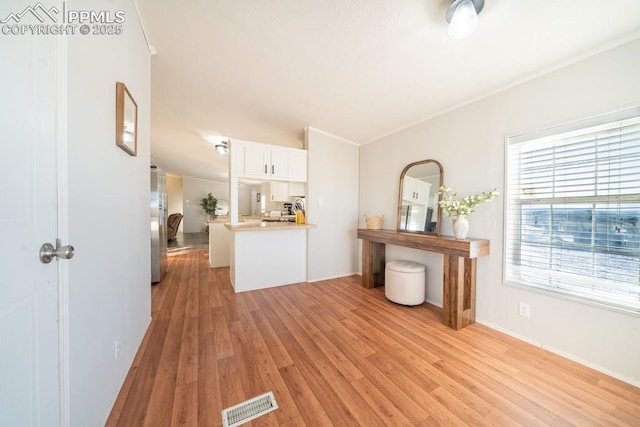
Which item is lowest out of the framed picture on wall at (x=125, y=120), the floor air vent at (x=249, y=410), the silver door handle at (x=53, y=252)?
the floor air vent at (x=249, y=410)

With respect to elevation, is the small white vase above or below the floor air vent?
above

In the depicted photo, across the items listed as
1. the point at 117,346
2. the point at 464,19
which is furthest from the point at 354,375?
the point at 464,19

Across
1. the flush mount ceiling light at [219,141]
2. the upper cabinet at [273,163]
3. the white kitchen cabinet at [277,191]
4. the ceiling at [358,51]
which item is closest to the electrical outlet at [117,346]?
the upper cabinet at [273,163]

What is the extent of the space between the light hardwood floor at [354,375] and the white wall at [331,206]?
3.94 feet

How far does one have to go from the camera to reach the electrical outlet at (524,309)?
1891mm

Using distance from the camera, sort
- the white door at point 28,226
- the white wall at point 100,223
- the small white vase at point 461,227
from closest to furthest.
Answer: the white door at point 28,226 → the white wall at point 100,223 → the small white vase at point 461,227

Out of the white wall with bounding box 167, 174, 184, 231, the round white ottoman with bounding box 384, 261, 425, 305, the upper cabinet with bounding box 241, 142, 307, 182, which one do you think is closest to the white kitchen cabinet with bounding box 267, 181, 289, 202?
the upper cabinet with bounding box 241, 142, 307, 182

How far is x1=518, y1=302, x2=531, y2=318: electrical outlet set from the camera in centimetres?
189

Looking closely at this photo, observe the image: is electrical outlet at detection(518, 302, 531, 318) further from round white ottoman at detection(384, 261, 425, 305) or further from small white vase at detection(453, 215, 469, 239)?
round white ottoman at detection(384, 261, 425, 305)

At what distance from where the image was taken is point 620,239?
1512mm

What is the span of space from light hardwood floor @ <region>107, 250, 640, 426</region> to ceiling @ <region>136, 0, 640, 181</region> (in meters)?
2.37

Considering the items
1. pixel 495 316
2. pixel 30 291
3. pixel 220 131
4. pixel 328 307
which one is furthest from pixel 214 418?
pixel 220 131

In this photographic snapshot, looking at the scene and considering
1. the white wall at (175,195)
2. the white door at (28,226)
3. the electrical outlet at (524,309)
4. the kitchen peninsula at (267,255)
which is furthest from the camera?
the white wall at (175,195)

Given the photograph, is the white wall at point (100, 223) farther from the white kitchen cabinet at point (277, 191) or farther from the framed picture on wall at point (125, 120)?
the white kitchen cabinet at point (277, 191)
